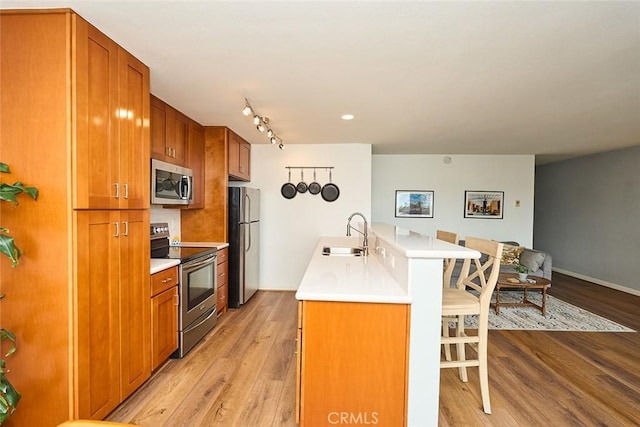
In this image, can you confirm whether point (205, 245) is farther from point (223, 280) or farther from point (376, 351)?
point (376, 351)

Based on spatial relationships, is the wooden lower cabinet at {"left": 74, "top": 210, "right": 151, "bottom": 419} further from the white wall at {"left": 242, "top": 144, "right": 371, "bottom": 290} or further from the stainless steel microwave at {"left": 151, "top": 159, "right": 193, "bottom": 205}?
the white wall at {"left": 242, "top": 144, "right": 371, "bottom": 290}

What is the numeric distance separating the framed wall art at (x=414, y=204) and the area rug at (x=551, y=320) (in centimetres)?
229

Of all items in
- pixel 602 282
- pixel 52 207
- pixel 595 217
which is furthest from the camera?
pixel 595 217

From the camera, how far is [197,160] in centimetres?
369

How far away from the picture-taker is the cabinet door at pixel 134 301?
6.43ft

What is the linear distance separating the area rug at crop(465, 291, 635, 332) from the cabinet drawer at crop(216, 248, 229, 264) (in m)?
2.91

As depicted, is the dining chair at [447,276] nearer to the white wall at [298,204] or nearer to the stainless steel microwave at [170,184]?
the white wall at [298,204]

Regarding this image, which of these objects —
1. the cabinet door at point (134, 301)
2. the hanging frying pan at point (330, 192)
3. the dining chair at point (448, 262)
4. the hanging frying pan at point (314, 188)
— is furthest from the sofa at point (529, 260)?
the cabinet door at point (134, 301)

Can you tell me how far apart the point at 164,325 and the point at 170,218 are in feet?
5.27

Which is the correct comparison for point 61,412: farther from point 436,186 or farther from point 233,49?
point 436,186

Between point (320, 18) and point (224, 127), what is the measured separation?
253cm

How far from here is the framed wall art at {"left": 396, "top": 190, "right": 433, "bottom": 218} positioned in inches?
233

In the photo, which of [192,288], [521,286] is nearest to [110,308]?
[192,288]

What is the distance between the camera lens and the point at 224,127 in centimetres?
382
